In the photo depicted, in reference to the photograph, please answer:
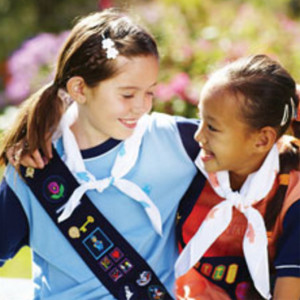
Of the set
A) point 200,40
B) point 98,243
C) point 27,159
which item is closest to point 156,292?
point 98,243

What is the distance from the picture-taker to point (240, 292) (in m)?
2.45

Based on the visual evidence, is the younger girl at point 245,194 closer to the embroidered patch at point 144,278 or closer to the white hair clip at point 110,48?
the embroidered patch at point 144,278

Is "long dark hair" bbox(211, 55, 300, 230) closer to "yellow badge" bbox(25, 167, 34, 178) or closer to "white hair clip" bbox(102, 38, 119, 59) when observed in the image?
"white hair clip" bbox(102, 38, 119, 59)

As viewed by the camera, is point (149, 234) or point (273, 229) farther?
point (149, 234)

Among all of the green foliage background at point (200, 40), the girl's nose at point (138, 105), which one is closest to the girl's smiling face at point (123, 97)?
the girl's nose at point (138, 105)

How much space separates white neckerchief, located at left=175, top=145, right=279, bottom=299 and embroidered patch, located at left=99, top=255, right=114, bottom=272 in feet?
0.86

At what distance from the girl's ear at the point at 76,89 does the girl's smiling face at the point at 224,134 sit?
0.48m

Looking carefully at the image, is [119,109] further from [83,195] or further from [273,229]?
[273,229]

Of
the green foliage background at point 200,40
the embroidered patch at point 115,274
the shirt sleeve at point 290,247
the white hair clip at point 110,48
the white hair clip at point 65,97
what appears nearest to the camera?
the shirt sleeve at point 290,247

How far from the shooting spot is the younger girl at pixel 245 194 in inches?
90.0

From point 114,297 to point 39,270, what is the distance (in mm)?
335

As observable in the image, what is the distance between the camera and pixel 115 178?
2.47m

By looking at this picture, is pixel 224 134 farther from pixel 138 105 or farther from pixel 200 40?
pixel 200 40

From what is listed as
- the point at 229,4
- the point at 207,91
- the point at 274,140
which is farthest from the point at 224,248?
the point at 229,4
